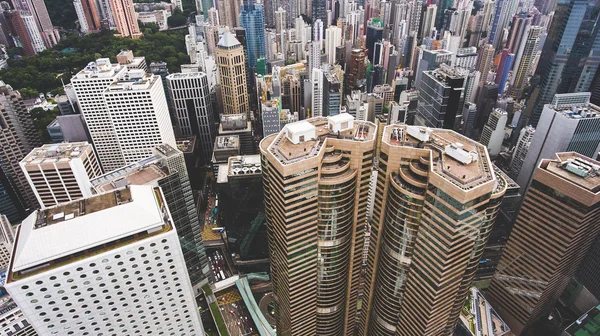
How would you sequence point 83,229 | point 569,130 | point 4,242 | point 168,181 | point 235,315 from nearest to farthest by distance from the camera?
point 83,229 → point 168,181 → point 4,242 → point 569,130 → point 235,315

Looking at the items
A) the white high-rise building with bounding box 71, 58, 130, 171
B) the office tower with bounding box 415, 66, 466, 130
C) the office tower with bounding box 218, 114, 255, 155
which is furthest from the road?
the office tower with bounding box 415, 66, 466, 130

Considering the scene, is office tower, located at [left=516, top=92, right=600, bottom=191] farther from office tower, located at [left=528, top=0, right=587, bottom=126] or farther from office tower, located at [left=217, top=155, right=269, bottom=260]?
office tower, located at [left=217, top=155, right=269, bottom=260]

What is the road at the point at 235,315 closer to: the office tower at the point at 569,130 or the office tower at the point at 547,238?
the office tower at the point at 547,238

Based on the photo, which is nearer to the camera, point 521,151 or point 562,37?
point 521,151

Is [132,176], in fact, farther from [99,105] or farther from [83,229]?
[99,105]

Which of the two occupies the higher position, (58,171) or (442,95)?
(442,95)

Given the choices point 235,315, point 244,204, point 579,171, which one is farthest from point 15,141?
point 579,171
